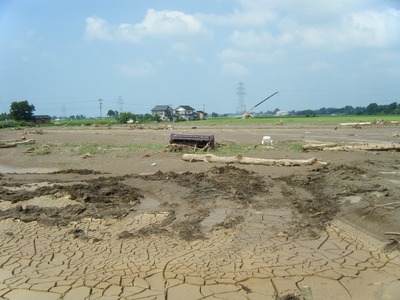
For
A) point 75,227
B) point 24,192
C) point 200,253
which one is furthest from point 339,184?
point 24,192

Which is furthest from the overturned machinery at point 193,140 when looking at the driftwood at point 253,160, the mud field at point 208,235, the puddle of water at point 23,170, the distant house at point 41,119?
the distant house at point 41,119

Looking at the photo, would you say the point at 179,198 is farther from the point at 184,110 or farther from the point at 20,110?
the point at 184,110

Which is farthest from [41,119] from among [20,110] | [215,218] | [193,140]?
[215,218]

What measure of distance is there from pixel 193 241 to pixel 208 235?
0.42 meters

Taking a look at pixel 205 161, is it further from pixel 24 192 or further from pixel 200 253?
pixel 200 253

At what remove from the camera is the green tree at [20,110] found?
236 ft

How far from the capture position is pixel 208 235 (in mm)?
7145

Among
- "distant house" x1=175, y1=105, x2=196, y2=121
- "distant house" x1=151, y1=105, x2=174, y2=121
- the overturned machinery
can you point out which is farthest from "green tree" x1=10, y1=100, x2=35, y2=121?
the overturned machinery

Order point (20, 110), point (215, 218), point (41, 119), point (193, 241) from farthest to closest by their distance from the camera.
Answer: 1. point (41, 119)
2. point (20, 110)
3. point (215, 218)
4. point (193, 241)

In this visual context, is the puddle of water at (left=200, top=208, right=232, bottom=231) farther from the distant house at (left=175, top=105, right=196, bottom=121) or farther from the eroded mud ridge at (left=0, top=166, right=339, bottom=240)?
the distant house at (left=175, top=105, right=196, bottom=121)

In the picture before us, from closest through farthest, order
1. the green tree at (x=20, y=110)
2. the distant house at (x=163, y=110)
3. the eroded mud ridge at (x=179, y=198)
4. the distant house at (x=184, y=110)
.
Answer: the eroded mud ridge at (x=179, y=198), the green tree at (x=20, y=110), the distant house at (x=163, y=110), the distant house at (x=184, y=110)

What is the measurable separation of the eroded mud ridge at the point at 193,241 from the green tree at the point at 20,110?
221 feet

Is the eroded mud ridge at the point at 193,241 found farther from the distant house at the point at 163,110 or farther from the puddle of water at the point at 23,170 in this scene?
the distant house at the point at 163,110

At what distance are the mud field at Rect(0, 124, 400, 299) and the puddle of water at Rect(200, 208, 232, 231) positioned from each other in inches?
0.9
